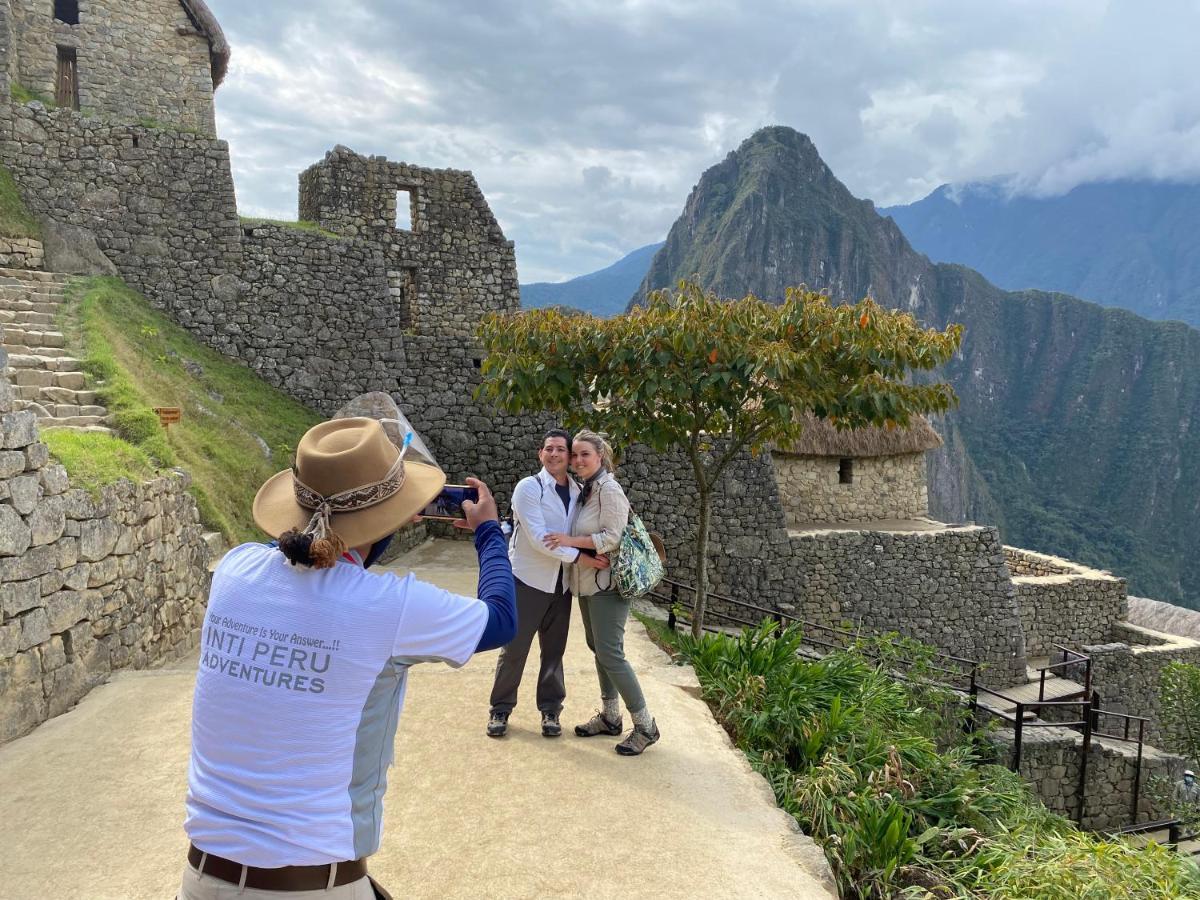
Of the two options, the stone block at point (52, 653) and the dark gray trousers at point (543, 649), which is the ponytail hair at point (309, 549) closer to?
the dark gray trousers at point (543, 649)

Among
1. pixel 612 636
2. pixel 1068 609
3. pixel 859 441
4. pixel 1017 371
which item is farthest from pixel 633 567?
pixel 1017 371

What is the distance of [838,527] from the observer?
1574cm

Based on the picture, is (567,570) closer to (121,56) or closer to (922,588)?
(922,588)

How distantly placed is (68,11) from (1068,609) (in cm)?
2098

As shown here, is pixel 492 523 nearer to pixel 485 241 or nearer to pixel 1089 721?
pixel 1089 721

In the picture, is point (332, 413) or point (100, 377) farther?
point (332, 413)

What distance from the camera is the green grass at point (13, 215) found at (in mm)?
10094

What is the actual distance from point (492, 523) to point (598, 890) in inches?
75.6

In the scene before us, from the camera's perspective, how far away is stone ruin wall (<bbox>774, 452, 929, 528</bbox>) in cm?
1574

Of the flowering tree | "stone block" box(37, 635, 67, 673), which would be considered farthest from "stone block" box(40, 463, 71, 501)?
the flowering tree

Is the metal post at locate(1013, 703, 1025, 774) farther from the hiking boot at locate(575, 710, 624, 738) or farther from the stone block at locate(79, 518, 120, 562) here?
the stone block at locate(79, 518, 120, 562)

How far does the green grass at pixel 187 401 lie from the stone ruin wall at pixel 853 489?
8.89 metres

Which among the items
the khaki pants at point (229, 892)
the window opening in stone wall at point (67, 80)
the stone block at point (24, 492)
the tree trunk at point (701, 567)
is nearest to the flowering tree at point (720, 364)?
the tree trunk at point (701, 567)

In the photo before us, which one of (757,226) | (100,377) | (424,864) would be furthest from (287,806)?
(757,226)
